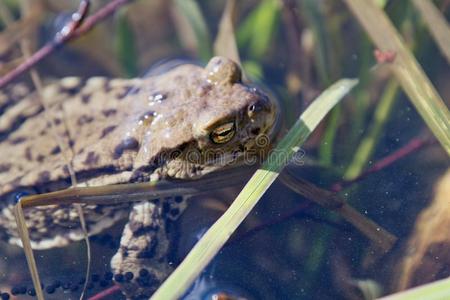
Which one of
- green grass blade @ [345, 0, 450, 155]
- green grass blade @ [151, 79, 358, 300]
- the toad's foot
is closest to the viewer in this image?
green grass blade @ [151, 79, 358, 300]

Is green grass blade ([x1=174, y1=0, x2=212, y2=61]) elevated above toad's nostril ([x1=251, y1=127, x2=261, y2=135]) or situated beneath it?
elevated above

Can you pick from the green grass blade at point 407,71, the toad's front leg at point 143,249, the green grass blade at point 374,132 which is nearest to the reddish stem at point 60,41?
the toad's front leg at point 143,249

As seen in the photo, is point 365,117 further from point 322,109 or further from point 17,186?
point 17,186

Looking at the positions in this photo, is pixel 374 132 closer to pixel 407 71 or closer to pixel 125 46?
pixel 407 71

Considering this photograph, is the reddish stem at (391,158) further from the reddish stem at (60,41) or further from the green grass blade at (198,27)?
the reddish stem at (60,41)

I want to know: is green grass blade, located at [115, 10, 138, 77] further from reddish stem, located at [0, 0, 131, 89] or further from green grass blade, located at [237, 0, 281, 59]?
green grass blade, located at [237, 0, 281, 59]

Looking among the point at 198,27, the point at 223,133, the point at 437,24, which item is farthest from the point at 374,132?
the point at 198,27

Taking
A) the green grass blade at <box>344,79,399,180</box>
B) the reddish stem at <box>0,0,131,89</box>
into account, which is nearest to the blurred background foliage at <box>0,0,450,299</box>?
the green grass blade at <box>344,79,399,180</box>
